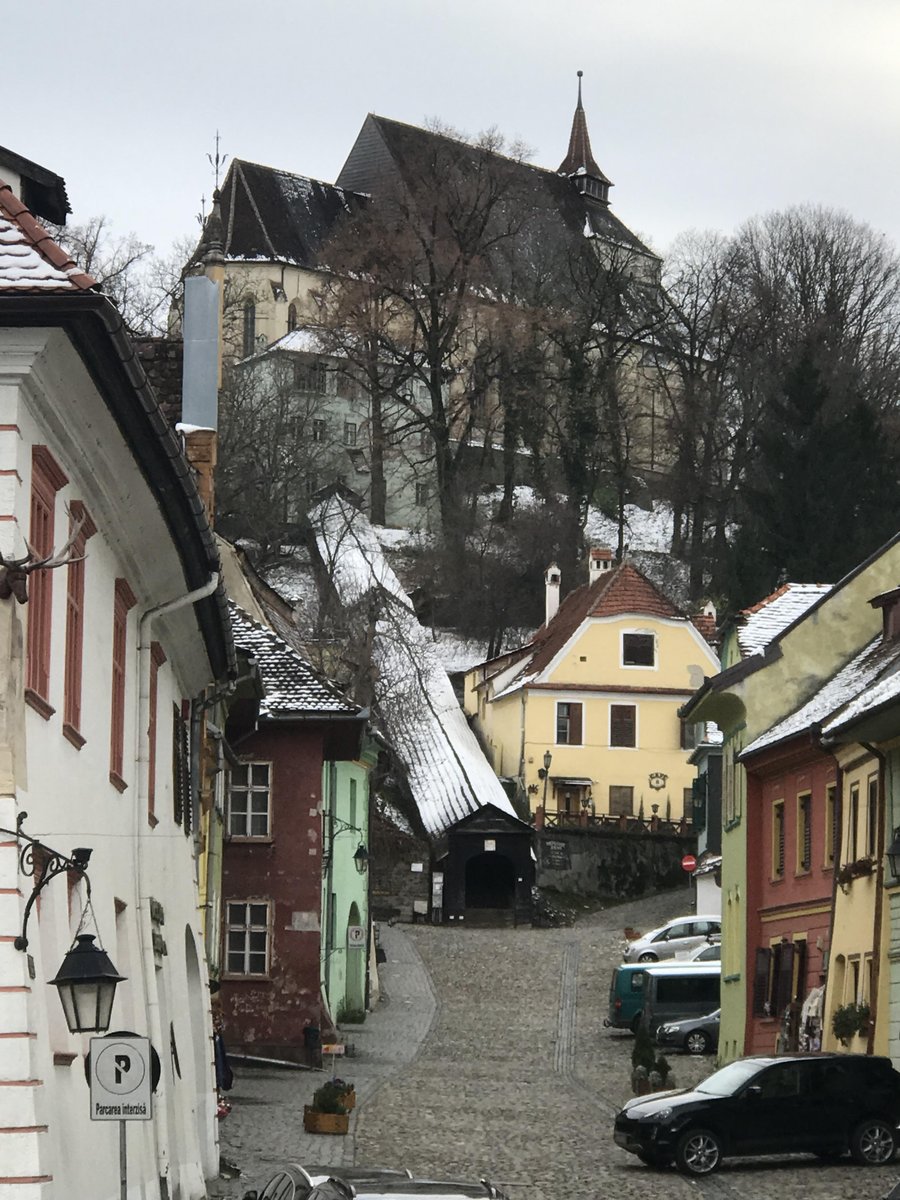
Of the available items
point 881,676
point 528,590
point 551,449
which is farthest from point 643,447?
point 881,676

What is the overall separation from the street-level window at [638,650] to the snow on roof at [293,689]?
1544 inches

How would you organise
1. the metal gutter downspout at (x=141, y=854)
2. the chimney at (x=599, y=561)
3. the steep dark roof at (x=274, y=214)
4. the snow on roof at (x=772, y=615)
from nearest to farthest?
the metal gutter downspout at (x=141, y=854) → the snow on roof at (x=772, y=615) → the chimney at (x=599, y=561) → the steep dark roof at (x=274, y=214)

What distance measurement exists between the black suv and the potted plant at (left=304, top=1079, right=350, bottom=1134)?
11.2 feet

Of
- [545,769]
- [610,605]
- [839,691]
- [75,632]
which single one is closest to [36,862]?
[75,632]

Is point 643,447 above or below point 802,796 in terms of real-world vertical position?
above

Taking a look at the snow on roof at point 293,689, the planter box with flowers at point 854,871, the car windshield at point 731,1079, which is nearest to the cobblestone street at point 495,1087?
the car windshield at point 731,1079

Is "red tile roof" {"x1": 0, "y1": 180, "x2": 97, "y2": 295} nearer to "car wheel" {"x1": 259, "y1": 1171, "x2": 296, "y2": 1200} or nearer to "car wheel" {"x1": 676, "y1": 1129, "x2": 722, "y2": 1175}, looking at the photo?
"car wheel" {"x1": 259, "y1": 1171, "x2": 296, "y2": 1200}

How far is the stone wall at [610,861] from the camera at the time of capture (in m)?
66.2

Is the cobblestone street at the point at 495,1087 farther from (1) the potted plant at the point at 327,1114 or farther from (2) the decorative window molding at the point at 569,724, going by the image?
(2) the decorative window molding at the point at 569,724

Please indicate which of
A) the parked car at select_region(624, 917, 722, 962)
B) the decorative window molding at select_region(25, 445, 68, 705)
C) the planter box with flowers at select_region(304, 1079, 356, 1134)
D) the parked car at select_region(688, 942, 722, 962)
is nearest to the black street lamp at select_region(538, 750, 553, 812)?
the parked car at select_region(624, 917, 722, 962)

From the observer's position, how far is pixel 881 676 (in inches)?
1229

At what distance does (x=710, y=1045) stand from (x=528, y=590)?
50097 millimetres

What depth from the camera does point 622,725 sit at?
73.6 meters

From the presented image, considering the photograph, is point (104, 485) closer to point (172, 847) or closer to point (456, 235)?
point (172, 847)
